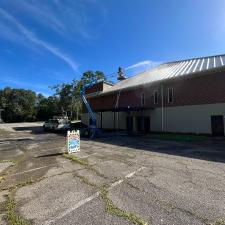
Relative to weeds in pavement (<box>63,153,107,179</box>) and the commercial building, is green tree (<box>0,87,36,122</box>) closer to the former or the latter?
the commercial building

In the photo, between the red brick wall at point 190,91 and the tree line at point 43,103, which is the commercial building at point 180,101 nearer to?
the red brick wall at point 190,91

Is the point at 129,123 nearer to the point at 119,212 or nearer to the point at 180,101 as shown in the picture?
the point at 180,101

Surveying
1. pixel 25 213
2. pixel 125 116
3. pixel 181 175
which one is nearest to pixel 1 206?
pixel 25 213

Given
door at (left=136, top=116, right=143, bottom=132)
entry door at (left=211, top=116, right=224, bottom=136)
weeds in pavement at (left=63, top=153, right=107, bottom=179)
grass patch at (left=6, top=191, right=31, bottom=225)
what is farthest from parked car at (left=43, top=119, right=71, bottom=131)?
grass patch at (left=6, top=191, right=31, bottom=225)

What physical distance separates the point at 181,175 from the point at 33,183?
5027mm

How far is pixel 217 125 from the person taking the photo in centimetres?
1836

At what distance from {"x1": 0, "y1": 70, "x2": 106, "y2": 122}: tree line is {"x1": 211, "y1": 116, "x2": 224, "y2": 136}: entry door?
35244mm

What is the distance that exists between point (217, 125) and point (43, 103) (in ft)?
211

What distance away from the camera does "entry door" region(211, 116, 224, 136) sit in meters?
18.2

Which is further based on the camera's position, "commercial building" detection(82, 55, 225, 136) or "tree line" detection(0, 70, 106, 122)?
"tree line" detection(0, 70, 106, 122)

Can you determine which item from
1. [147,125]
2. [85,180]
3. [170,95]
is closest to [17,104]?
[147,125]

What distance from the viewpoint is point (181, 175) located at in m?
7.09

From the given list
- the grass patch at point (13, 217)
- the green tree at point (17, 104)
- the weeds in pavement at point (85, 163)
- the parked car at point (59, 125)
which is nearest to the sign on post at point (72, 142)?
the weeds in pavement at point (85, 163)

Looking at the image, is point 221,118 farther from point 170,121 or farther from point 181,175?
point 181,175
